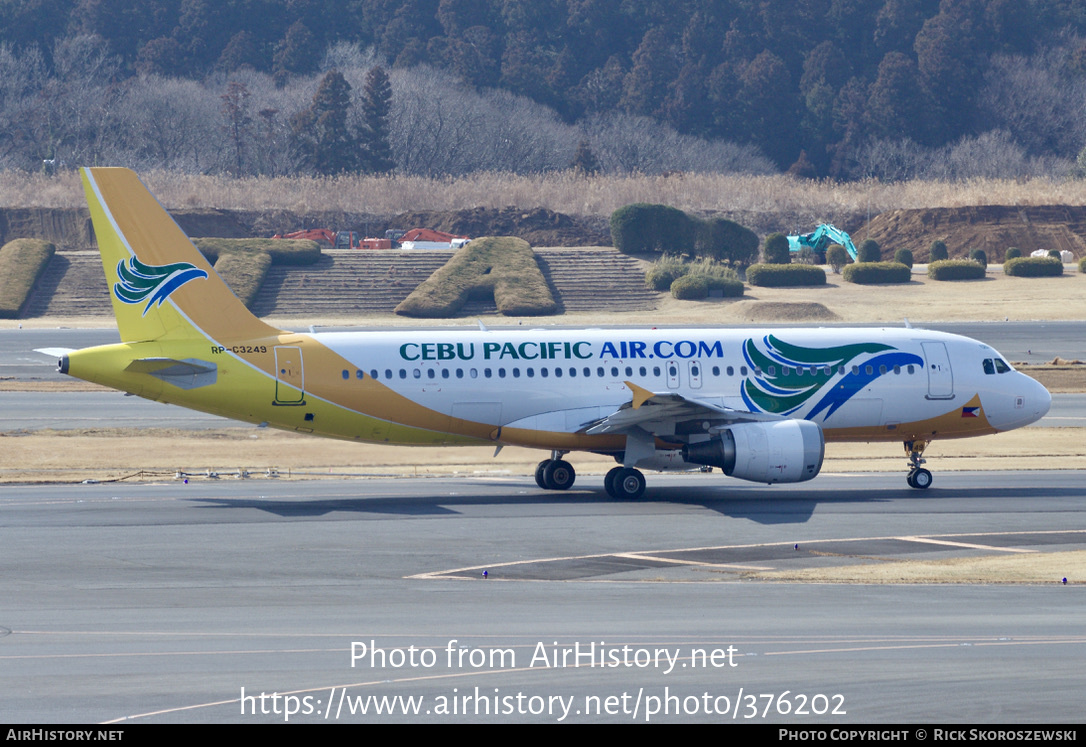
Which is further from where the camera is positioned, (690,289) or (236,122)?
(236,122)

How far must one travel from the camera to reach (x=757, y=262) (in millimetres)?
103625

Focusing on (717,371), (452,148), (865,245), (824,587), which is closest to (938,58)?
(452,148)

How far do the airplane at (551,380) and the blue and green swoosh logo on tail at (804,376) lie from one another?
0.12 feet

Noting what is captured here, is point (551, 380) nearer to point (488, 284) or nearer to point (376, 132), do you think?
point (488, 284)

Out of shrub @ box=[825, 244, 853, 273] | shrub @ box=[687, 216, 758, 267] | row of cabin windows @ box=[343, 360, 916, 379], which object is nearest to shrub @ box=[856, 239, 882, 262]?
shrub @ box=[825, 244, 853, 273]

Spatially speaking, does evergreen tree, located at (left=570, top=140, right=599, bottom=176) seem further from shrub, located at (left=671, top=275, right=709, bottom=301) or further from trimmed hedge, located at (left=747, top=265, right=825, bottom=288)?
shrub, located at (left=671, top=275, right=709, bottom=301)

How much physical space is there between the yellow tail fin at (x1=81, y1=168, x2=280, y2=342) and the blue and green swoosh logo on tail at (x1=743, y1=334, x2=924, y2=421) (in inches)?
522

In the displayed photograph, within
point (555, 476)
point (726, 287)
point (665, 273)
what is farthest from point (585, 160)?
point (555, 476)

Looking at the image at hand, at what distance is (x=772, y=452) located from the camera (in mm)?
30188

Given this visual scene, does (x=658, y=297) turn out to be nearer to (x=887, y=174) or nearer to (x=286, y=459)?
(x=286, y=459)

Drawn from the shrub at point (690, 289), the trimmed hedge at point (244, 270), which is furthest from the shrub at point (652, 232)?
the trimmed hedge at point (244, 270)

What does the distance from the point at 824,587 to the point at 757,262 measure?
276 feet

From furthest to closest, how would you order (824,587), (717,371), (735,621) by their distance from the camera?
1. (717,371)
2. (824,587)
3. (735,621)

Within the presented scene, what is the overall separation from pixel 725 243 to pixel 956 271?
18337 mm
